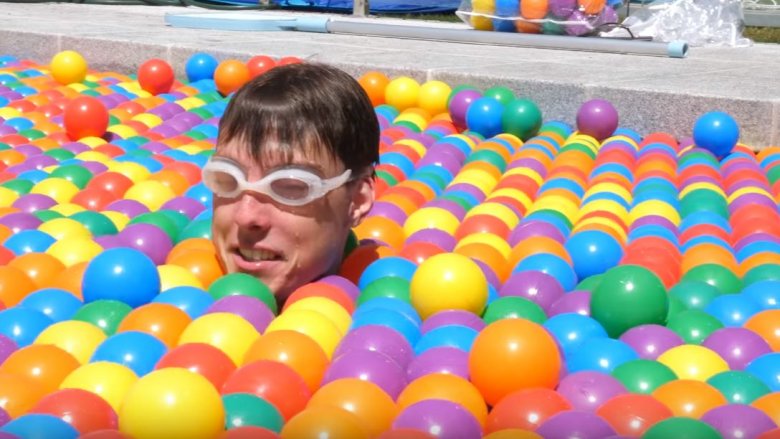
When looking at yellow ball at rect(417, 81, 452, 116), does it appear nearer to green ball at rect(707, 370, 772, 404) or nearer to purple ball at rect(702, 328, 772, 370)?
purple ball at rect(702, 328, 772, 370)

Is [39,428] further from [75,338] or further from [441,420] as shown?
[441,420]

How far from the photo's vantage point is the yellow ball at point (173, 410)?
219 centimetres

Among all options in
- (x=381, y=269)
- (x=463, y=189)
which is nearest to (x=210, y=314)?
(x=381, y=269)

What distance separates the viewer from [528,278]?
127 inches

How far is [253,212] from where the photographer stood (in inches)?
123

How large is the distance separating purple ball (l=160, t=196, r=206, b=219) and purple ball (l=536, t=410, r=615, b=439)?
205 centimetres

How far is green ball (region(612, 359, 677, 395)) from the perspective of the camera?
2.55 metres

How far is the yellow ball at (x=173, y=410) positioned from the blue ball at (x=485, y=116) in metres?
3.26

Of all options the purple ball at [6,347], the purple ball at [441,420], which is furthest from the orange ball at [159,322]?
the purple ball at [441,420]

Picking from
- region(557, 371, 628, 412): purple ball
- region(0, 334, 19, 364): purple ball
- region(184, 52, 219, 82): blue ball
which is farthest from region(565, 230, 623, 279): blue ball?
region(184, 52, 219, 82): blue ball

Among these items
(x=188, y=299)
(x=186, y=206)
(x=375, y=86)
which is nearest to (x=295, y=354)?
(x=188, y=299)

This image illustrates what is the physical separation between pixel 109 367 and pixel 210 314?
35 centimetres

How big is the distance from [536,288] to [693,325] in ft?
1.50

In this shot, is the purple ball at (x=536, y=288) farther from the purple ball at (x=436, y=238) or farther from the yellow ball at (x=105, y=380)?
the yellow ball at (x=105, y=380)
